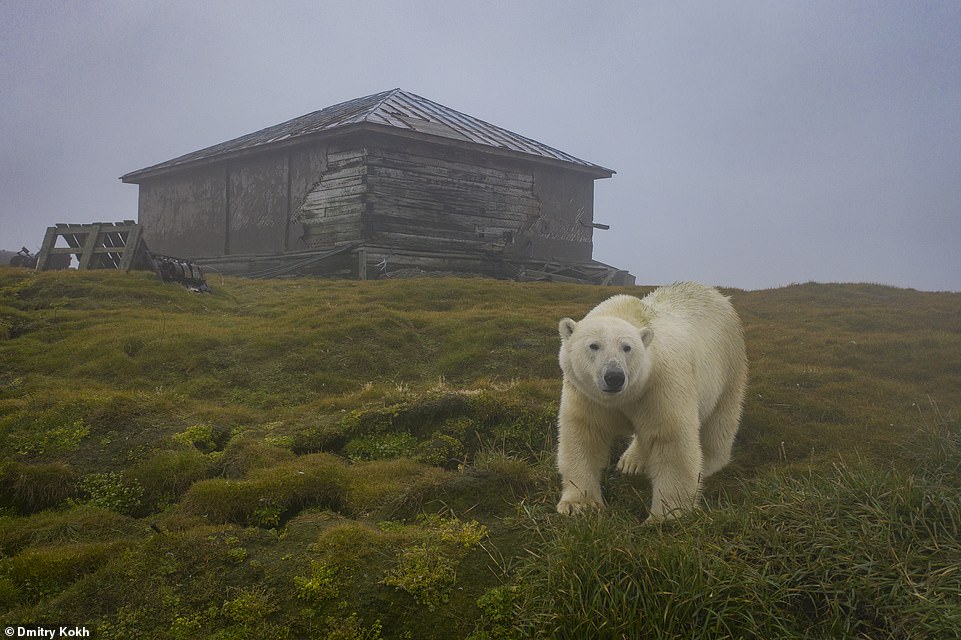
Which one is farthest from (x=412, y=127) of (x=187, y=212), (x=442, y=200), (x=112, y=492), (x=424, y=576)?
(x=424, y=576)

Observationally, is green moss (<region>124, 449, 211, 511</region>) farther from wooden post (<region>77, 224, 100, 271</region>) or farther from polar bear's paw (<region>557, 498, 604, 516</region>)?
wooden post (<region>77, 224, 100, 271</region>)

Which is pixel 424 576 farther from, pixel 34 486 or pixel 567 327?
pixel 34 486

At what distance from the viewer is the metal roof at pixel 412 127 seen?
20.7 meters

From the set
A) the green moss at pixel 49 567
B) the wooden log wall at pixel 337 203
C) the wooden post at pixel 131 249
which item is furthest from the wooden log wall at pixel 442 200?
the green moss at pixel 49 567

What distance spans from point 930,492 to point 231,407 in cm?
671

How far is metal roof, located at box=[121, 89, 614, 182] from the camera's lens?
20719 mm

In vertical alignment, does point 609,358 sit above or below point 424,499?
above

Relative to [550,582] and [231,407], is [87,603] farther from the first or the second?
[231,407]

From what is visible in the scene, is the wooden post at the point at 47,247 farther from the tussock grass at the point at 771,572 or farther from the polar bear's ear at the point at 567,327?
the tussock grass at the point at 771,572

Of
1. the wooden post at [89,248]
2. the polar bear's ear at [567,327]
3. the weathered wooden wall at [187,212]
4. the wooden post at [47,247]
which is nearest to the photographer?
the polar bear's ear at [567,327]

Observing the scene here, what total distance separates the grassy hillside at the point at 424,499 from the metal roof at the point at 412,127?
12392 mm

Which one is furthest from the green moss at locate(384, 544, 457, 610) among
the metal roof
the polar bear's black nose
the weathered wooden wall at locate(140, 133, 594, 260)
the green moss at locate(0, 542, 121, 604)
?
the metal roof

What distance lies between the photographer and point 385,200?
20.1 meters

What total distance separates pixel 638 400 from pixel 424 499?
1851mm
